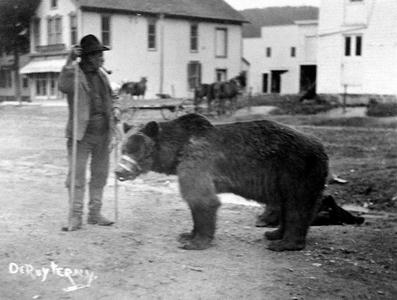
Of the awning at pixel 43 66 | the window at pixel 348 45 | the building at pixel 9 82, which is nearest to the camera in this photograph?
the window at pixel 348 45

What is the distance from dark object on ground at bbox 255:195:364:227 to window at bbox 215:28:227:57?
125 ft

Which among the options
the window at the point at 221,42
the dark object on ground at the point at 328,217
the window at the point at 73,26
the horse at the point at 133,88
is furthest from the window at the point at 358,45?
the dark object on ground at the point at 328,217

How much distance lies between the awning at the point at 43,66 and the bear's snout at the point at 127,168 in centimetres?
3486

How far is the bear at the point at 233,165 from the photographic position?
6297 mm

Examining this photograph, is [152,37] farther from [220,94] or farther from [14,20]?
[220,94]

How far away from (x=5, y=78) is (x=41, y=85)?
7.12 meters

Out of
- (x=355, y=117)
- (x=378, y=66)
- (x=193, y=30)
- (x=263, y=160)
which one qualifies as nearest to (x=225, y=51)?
(x=193, y=30)

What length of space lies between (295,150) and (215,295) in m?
1.93

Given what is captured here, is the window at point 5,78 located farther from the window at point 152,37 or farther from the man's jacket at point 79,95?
the man's jacket at point 79,95

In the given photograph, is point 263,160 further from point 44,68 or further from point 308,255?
point 44,68

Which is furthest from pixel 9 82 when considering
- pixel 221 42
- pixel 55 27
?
pixel 221 42

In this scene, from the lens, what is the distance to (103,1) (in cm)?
3061

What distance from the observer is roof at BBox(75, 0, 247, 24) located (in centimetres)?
2233

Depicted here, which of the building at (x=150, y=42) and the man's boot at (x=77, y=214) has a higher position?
the building at (x=150, y=42)
